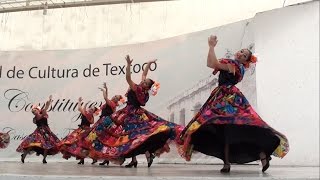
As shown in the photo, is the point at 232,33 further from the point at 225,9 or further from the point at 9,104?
the point at 9,104

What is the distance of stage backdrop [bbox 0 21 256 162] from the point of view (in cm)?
715

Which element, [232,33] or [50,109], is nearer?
[232,33]

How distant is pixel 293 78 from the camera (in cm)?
496

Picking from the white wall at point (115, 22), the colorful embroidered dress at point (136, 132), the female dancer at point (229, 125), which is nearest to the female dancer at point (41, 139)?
the colorful embroidered dress at point (136, 132)

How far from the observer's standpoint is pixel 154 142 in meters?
4.29

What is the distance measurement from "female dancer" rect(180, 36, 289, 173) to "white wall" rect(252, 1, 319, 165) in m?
1.60

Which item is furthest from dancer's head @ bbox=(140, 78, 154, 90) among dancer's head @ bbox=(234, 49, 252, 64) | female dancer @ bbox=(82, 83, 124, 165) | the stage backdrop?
the stage backdrop

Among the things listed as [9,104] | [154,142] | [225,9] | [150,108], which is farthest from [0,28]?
[154,142]

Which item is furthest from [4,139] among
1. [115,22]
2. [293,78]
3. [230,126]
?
[230,126]

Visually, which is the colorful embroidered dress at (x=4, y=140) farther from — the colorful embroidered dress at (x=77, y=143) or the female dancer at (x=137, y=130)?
the female dancer at (x=137, y=130)

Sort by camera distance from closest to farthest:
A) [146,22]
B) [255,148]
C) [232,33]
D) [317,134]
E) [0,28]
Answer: [255,148] → [317,134] → [232,33] → [146,22] → [0,28]

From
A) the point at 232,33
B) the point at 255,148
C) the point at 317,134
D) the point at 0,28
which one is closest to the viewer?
the point at 255,148

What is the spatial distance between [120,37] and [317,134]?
15.7ft

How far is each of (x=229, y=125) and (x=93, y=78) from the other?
5712 mm
